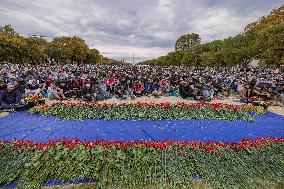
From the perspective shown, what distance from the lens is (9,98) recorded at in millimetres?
15711

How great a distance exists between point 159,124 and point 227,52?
153 feet

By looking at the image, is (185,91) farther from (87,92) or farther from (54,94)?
(54,94)

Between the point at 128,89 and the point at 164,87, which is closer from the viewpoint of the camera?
the point at 128,89

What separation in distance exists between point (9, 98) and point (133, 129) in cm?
805

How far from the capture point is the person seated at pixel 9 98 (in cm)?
1537

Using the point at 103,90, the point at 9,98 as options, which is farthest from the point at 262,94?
the point at 9,98

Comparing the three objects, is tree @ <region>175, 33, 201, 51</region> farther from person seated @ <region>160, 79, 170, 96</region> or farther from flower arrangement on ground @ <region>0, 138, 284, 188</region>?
flower arrangement on ground @ <region>0, 138, 284, 188</region>

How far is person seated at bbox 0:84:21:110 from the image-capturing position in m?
15.4

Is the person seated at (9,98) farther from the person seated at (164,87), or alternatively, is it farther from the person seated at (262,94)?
the person seated at (262,94)

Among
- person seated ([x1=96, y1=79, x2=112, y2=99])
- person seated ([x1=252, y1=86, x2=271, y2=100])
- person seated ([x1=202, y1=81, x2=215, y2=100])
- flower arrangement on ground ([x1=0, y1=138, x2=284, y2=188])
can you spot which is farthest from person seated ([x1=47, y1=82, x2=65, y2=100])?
person seated ([x1=252, y1=86, x2=271, y2=100])

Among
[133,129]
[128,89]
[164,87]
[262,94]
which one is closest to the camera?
[133,129]

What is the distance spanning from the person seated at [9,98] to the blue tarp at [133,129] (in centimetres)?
180

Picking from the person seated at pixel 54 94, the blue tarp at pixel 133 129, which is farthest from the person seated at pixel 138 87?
the blue tarp at pixel 133 129

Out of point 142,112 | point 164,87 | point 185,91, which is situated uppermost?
point 142,112
